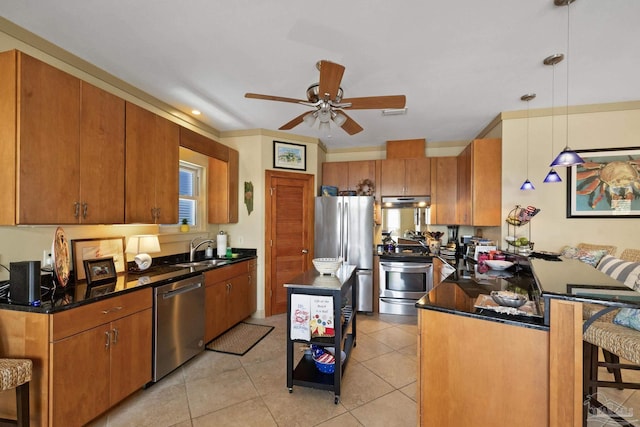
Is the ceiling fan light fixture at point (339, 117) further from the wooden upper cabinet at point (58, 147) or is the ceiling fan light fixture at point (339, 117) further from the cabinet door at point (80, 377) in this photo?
the cabinet door at point (80, 377)

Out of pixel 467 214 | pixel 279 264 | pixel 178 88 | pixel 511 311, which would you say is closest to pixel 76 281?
pixel 178 88

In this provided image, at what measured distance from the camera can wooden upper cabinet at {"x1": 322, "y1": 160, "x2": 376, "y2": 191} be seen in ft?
15.5

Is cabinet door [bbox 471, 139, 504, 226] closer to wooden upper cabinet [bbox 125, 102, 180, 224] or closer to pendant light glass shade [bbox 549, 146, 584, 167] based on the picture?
pendant light glass shade [bbox 549, 146, 584, 167]

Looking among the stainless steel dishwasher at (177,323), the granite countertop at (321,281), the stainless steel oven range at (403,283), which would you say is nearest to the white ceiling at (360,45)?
the granite countertop at (321,281)

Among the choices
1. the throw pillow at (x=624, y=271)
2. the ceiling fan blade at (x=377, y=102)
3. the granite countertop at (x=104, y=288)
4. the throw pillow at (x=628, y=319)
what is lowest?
the throw pillow at (x=628, y=319)

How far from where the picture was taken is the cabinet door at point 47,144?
67.4 inches

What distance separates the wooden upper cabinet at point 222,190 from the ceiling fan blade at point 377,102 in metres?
2.22

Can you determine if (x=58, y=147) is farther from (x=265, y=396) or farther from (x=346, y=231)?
(x=346, y=231)

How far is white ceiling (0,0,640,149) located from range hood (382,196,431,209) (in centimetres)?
163

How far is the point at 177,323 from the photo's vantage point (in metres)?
2.55

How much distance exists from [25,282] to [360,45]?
8.80 feet

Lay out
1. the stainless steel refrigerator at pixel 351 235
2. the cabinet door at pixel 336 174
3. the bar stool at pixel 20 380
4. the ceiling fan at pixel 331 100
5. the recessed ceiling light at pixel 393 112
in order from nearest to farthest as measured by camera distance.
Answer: the bar stool at pixel 20 380 < the ceiling fan at pixel 331 100 < the recessed ceiling light at pixel 393 112 < the stainless steel refrigerator at pixel 351 235 < the cabinet door at pixel 336 174

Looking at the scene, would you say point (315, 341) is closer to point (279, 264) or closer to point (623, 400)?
point (279, 264)

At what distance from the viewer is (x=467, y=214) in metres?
3.93
